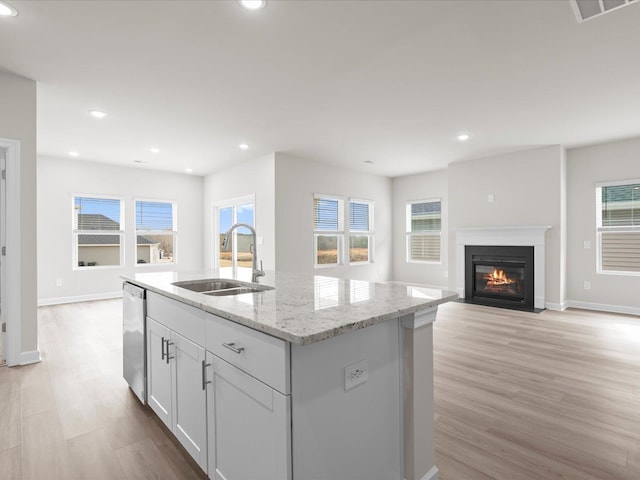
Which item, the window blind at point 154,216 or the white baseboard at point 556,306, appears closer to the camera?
the white baseboard at point 556,306

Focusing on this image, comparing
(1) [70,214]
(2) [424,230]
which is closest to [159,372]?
(1) [70,214]

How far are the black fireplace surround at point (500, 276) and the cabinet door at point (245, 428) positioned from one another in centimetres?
548

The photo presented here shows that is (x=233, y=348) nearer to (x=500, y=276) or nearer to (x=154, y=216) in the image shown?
(x=500, y=276)

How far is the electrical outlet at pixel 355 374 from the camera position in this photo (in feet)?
4.14

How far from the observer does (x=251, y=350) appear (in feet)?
4.02

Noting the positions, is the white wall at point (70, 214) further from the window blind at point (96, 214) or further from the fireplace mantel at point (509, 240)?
the fireplace mantel at point (509, 240)

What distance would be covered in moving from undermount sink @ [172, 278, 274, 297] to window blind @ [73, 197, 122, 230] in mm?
5361

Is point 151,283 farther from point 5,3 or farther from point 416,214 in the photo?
point 416,214

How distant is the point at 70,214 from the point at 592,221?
888cm

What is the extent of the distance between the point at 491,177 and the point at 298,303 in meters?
5.64

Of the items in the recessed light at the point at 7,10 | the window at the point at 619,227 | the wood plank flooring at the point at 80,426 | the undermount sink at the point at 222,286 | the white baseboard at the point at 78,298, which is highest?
the recessed light at the point at 7,10

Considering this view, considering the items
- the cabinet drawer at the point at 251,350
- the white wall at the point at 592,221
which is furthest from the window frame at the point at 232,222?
the white wall at the point at 592,221

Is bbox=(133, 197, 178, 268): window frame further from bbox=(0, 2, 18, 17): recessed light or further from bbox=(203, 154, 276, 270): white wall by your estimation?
bbox=(0, 2, 18, 17): recessed light

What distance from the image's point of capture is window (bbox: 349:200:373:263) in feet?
24.2
